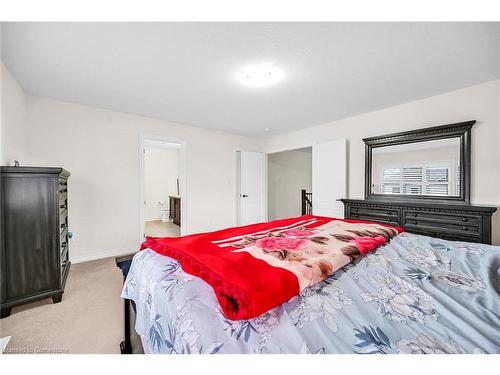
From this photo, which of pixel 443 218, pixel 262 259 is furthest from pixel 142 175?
pixel 443 218

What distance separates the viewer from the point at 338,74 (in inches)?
86.5

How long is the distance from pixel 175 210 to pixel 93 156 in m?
3.37

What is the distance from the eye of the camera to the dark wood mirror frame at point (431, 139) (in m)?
2.49

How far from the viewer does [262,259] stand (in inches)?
36.9

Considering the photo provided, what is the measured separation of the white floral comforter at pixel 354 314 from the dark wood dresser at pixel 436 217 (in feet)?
5.66

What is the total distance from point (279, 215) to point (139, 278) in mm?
5307

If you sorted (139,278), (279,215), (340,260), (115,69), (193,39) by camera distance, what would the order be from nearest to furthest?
(340,260), (139,278), (193,39), (115,69), (279,215)

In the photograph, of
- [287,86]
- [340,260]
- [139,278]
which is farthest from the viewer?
[287,86]

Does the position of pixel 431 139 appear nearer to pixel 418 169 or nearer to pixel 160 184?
pixel 418 169

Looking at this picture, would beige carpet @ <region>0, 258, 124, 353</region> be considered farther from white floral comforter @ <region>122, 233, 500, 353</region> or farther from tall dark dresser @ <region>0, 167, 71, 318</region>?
white floral comforter @ <region>122, 233, 500, 353</region>

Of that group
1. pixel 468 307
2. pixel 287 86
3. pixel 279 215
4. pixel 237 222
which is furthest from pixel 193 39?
pixel 279 215

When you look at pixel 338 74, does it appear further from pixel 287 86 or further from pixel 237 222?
pixel 237 222

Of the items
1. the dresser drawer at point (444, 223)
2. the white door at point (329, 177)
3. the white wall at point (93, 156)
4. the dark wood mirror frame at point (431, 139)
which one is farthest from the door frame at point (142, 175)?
the dresser drawer at point (444, 223)

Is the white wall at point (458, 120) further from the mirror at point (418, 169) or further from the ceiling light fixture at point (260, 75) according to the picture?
the ceiling light fixture at point (260, 75)
